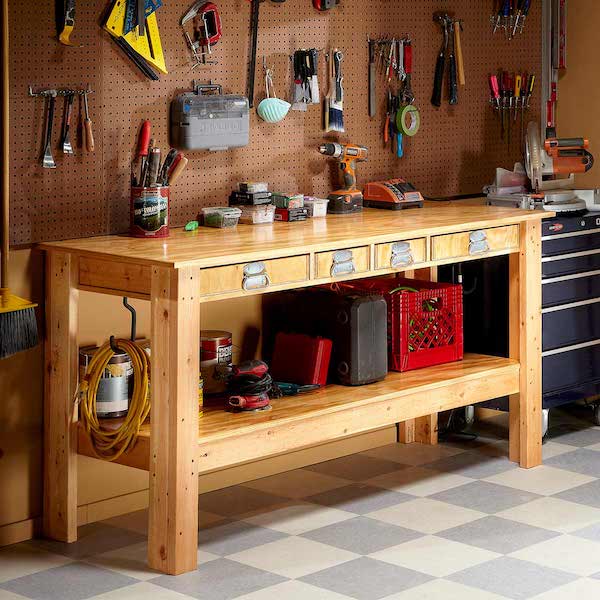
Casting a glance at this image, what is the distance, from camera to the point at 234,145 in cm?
470

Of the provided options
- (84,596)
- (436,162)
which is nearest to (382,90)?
(436,162)

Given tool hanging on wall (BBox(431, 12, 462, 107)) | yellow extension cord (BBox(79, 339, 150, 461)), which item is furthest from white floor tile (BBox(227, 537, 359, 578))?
tool hanging on wall (BBox(431, 12, 462, 107))

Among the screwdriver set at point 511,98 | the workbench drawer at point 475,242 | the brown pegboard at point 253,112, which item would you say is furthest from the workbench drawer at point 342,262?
the screwdriver set at point 511,98

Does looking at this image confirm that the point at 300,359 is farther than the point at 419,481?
No

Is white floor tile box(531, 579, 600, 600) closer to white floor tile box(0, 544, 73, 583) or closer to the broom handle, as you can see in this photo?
white floor tile box(0, 544, 73, 583)

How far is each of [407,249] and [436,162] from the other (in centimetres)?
123

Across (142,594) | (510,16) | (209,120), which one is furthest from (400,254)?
(510,16)

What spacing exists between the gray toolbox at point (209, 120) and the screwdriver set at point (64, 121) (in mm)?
364

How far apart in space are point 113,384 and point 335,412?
783 millimetres

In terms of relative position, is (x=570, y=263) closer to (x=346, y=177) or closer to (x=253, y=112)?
(x=346, y=177)

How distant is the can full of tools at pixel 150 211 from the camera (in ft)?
13.9

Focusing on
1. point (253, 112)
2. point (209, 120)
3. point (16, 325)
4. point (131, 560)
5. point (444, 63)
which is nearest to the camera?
point (16, 325)

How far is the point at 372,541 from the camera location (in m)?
4.25

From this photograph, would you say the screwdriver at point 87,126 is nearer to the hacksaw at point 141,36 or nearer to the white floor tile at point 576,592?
the hacksaw at point 141,36
